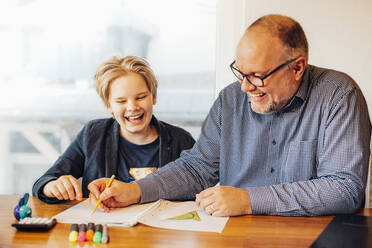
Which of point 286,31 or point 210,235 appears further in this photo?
point 286,31

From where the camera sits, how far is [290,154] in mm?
1548

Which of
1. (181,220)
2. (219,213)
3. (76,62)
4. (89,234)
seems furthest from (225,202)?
(76,62)

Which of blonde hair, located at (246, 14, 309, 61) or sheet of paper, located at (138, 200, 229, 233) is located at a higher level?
blonde hair, located at (246, 14, 309, 61)

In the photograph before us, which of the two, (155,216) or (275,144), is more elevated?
(275,144)

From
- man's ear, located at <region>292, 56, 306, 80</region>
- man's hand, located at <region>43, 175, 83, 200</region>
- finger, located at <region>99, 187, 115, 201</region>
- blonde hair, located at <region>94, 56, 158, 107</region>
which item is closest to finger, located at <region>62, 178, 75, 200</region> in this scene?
man's hand, located at <region>43, 175, 83, 200</region>

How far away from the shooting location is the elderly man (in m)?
1.32

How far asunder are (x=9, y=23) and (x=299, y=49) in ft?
7.56

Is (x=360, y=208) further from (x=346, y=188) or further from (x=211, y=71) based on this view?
(x=211, y=71)

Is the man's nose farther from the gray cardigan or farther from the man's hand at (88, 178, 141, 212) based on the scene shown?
the gray cardigan

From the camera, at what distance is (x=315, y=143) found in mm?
1515

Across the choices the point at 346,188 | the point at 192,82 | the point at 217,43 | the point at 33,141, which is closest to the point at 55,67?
the point at 33,141

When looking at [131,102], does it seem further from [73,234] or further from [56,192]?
[73,234]

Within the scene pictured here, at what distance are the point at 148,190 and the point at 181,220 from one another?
0.82ft

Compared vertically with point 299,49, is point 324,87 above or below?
below
